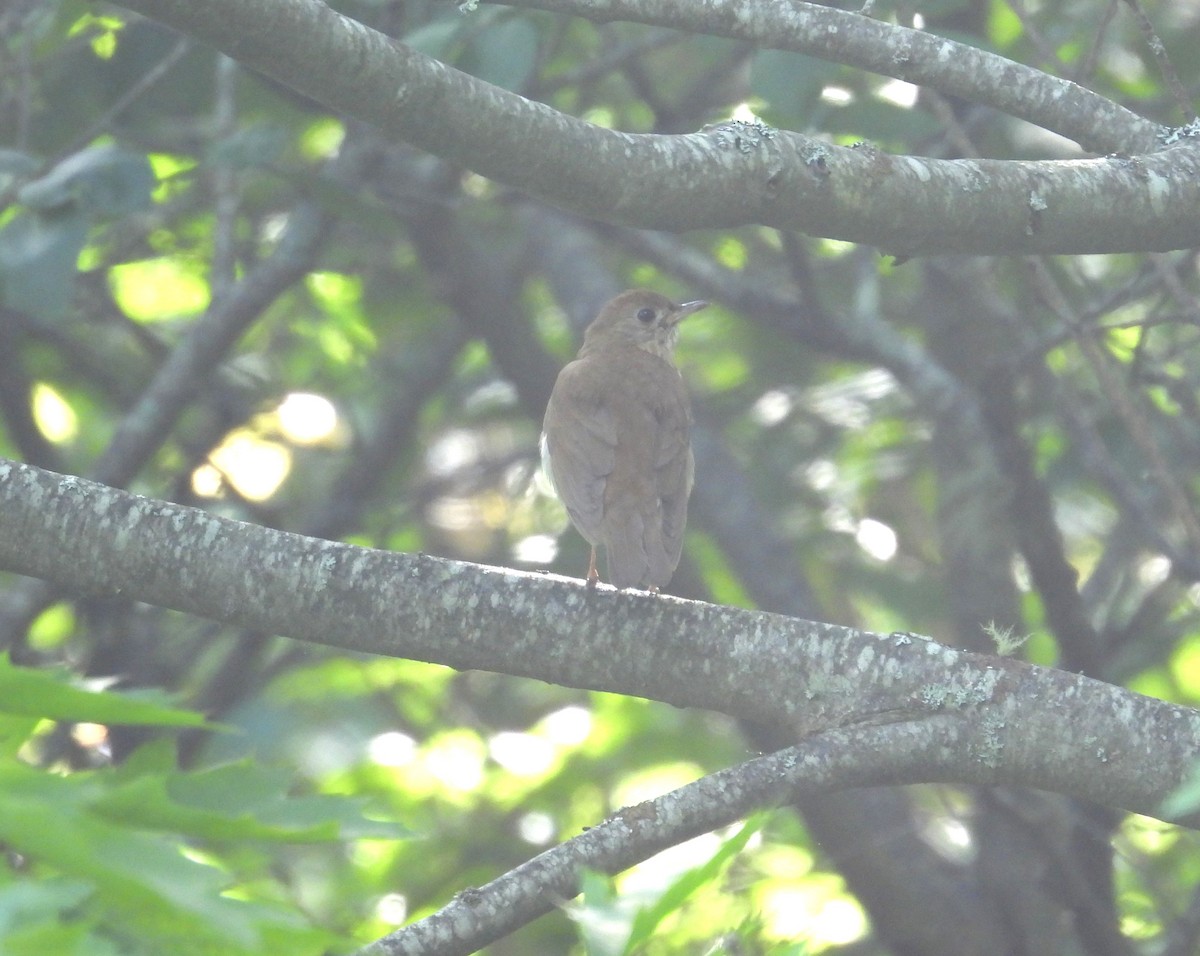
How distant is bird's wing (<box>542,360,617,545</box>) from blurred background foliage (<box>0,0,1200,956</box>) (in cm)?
74

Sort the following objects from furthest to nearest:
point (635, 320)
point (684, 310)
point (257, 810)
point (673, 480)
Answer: point (635, 320) < point (684, 310) < point (673, 480) < point (257, 810)

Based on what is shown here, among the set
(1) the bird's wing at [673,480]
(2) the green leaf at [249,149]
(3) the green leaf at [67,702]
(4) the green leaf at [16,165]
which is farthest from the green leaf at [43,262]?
(3) the green leaf at [67,702]

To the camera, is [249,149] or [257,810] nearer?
[257,810]

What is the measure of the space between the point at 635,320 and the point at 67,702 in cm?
477

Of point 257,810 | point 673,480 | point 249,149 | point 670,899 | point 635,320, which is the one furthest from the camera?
point 635,320

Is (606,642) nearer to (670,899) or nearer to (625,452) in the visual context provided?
(670,899)

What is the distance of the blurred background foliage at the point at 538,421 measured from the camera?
4715 mm

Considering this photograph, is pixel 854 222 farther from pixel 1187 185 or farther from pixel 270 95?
pixel 270 95

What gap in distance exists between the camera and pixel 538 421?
657 cm

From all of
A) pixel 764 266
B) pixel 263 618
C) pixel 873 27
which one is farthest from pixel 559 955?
pixel 764 266

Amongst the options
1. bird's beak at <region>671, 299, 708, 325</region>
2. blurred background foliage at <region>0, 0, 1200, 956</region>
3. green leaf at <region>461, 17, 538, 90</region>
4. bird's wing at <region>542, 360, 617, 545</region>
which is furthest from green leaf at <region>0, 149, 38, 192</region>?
bird's beak at <region>671, 299, 708, 325</region>

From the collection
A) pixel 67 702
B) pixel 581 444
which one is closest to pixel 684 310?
pixel 581 444

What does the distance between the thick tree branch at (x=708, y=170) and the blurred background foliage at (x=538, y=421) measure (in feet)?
3.18

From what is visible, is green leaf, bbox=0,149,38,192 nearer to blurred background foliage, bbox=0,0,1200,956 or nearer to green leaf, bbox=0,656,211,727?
blurred background foliage, bbox=0,0,1200,956
